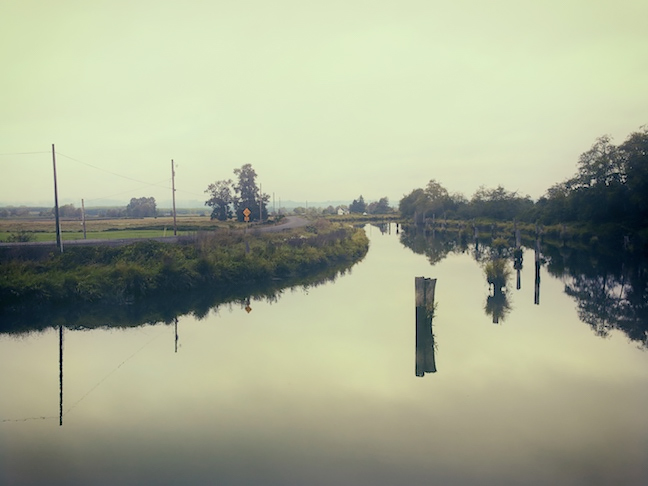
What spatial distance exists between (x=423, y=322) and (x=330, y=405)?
12.6 ft

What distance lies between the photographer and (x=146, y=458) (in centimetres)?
872

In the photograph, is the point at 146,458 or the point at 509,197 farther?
the point at 509,197

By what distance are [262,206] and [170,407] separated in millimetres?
66496

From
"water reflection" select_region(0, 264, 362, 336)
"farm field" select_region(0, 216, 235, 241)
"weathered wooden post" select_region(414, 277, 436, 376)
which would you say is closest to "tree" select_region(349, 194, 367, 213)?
"farm field" select_region(0, 216, 235, 241)

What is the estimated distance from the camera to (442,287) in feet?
89.8

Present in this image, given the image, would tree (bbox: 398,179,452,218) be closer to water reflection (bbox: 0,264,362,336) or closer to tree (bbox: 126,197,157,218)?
tree (bbox: 126,197,157,218)

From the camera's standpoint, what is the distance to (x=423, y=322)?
527 inches

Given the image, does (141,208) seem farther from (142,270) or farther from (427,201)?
(142,270)

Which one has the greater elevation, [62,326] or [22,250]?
[22,250]

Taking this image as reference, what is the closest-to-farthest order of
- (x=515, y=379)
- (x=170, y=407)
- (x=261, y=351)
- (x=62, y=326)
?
(x=170, y=407)
(x=515, y=379)
(x=261, y=351)
(x=62, y=326)

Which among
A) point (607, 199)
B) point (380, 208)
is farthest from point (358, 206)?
point (607, 199)

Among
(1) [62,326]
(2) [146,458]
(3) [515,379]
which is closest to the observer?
(2) [146,458]

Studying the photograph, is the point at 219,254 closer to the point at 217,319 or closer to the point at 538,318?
the point at 217,319

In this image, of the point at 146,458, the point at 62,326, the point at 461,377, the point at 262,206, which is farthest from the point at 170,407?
the point at 262,206
